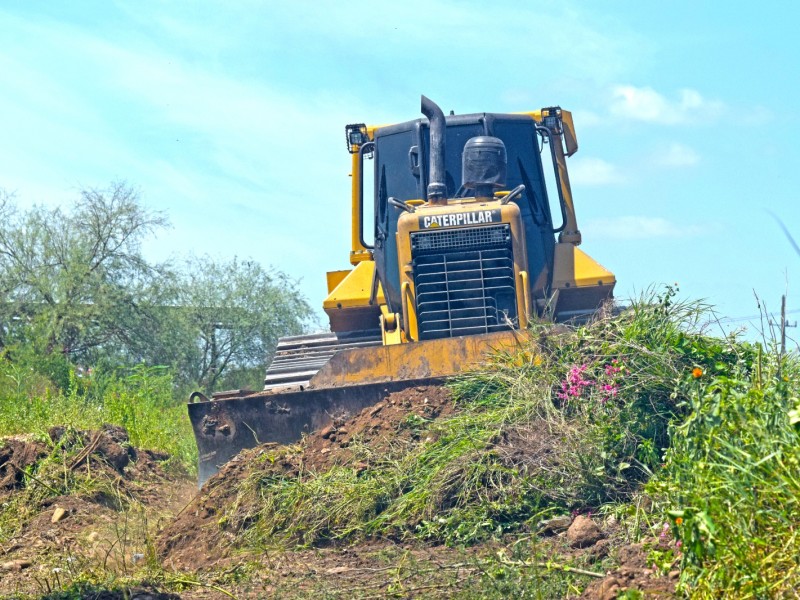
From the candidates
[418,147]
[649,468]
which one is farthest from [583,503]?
[418,147]

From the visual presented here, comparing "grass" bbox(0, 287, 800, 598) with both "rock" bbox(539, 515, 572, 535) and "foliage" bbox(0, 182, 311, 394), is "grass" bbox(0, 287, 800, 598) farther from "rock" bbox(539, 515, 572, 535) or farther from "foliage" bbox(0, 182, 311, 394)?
"foliage" bbox(0, 182, 311, 394)

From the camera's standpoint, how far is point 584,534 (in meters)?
6.07

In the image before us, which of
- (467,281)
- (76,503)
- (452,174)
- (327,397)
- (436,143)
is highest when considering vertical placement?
(436,143)

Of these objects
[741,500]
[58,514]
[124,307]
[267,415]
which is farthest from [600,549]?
[124,307]

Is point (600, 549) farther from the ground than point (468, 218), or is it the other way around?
point (468, 218)

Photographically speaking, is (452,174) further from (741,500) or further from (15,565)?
(741,500)

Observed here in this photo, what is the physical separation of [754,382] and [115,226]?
22331mm

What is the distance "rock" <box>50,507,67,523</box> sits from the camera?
8539 mm

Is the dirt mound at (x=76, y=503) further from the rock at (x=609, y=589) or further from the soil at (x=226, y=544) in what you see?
the rock at (x=609, y=589)

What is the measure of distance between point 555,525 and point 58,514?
4.19 meters

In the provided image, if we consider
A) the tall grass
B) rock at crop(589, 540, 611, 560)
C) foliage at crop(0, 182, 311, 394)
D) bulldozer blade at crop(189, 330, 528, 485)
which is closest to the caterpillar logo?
bulldozer blade at crop(189, 330, 528, 485)

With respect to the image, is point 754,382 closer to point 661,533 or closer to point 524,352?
point 661,533

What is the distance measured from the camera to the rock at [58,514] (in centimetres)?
854

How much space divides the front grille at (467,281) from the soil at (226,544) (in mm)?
1211
